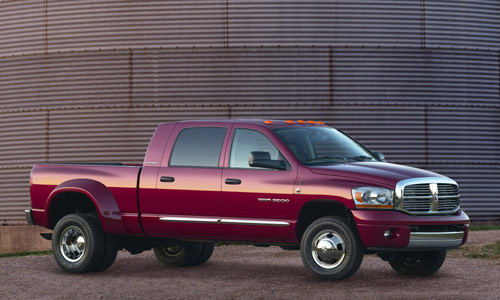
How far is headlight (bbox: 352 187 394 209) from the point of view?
391 inches

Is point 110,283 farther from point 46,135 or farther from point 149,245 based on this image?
point 46,135

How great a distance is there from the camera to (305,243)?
33.7ft

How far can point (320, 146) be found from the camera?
438 inches

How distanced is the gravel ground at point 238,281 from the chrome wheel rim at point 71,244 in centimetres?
30

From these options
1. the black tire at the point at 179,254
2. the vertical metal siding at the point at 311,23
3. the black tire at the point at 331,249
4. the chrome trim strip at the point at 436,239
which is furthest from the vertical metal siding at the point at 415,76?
the black tire at the point at 331,249

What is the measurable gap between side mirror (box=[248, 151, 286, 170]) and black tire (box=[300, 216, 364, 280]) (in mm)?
831

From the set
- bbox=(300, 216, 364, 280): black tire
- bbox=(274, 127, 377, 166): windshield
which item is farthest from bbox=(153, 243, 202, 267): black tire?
bbox=(300, 216, 364, 280): black tire

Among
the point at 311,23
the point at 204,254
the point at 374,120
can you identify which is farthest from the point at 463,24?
the point at 204,254

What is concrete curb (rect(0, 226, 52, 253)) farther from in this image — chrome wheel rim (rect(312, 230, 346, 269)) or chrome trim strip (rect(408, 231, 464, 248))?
chrome trim strip (rect(408, 231, 464, 248))

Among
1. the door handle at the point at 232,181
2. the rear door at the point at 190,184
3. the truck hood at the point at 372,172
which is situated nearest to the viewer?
the truck hood at the point at 372,172

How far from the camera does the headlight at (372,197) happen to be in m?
9.94

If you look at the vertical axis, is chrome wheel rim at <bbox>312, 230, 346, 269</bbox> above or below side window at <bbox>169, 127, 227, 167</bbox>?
below

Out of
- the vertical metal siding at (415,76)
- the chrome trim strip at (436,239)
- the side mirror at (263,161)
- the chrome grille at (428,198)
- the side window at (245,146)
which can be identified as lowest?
the chrome trim strip at (436,239)

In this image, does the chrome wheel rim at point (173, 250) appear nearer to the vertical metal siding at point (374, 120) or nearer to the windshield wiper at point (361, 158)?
the windshield wiper at point (361, 158)
